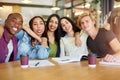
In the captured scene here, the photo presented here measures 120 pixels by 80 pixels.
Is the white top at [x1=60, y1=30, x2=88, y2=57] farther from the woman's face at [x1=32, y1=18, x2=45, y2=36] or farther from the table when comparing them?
the table

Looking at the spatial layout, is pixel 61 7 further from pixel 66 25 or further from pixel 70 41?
pixel 70 41

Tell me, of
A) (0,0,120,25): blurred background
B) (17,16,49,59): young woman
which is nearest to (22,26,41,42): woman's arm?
(17,16,49,59): young woman

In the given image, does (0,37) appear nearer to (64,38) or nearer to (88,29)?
(64,38)

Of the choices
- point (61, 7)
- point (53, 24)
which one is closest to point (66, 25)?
point (53, 24)

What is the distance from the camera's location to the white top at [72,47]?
2.70 metres

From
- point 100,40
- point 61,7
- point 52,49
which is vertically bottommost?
point 52,49

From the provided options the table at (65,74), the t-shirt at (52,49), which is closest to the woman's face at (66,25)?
the t-shirt at (52,49)

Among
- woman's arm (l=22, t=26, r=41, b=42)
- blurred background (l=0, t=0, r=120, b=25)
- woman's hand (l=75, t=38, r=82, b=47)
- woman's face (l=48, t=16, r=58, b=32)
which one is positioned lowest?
woman's hand (l=75, t=38, r=82, b=47)

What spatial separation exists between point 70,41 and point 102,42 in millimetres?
456

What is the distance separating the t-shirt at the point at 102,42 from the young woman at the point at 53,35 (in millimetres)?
485

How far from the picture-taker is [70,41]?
2.78 meters

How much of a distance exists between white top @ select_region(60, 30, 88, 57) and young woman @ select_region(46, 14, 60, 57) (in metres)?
0.07

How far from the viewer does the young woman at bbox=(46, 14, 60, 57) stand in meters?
2.75

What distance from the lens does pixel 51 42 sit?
9.05 ft
